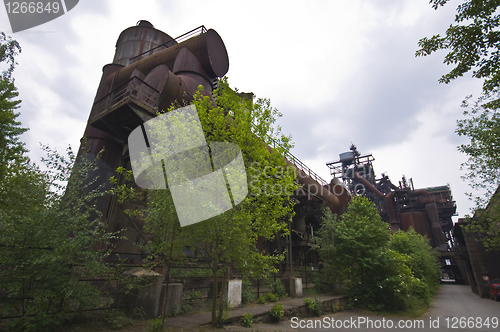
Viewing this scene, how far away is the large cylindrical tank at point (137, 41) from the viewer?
63.0 feet

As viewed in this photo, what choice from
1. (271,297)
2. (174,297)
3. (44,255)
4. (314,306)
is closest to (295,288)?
(271,297)

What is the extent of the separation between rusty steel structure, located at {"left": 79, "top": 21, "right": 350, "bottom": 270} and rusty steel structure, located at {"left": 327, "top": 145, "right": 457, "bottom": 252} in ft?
96.6

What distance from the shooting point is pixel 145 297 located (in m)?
7.13

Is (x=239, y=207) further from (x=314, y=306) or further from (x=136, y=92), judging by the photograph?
(x=136, y=92)

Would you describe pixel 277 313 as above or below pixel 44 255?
below

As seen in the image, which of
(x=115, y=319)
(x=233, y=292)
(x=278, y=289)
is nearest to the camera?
(x=115, y=319)

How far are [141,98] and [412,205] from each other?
4977 centimetres

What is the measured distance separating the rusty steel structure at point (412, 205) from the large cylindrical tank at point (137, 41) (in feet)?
131

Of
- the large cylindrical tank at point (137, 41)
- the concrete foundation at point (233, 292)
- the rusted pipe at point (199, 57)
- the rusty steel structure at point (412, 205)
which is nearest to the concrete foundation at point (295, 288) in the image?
the concrete foundation at point (233, 292)

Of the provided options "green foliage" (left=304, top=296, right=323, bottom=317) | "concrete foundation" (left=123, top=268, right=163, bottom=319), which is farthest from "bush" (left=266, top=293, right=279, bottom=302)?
"concrete foundation" (left=123, top=268, right=163, bottom=319)

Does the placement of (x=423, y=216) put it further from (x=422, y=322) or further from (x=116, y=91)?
(x=116, y=91)

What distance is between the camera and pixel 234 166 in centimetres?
705

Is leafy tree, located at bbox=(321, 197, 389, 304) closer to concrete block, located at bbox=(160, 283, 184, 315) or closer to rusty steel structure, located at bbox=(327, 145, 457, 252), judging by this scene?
concrete block, located at bbox=(160, 283, 184, 315)

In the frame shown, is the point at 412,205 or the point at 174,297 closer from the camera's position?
the point at 174,297
